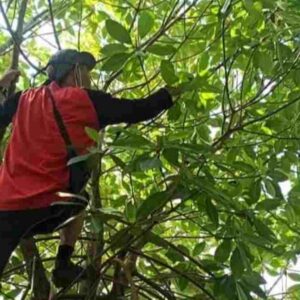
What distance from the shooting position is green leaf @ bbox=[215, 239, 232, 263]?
2482 millimetres

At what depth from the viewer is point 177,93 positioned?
2.35 metres

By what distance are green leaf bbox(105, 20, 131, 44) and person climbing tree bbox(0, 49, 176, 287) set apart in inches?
11.7

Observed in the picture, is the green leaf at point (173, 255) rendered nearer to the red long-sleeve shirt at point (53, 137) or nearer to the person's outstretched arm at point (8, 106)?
the red long-sleeve shirt at point (53, 137)

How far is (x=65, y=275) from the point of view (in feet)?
8.39

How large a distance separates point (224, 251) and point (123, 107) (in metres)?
0.60

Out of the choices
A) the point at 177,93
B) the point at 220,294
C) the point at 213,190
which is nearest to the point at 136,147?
the point at 213,190

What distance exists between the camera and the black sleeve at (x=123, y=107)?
2.43 metres

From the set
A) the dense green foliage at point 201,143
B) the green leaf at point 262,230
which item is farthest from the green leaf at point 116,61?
the green leaf at point 262,230

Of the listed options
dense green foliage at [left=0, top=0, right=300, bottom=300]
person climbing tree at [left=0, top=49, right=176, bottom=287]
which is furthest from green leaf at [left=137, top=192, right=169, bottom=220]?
person climbing tree at [left=0, top=49, right=176, bottom=287]

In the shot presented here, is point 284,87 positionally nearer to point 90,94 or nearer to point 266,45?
point 266,45

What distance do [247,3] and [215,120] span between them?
72 centimetres

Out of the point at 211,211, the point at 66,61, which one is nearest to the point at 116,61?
the point at 66,61

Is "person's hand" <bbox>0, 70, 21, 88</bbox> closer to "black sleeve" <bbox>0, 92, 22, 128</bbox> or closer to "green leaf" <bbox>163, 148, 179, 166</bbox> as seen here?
"black sleeve" <bbox>0, 92, 22, 128</bbox>

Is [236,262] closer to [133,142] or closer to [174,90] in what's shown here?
[174,90]
